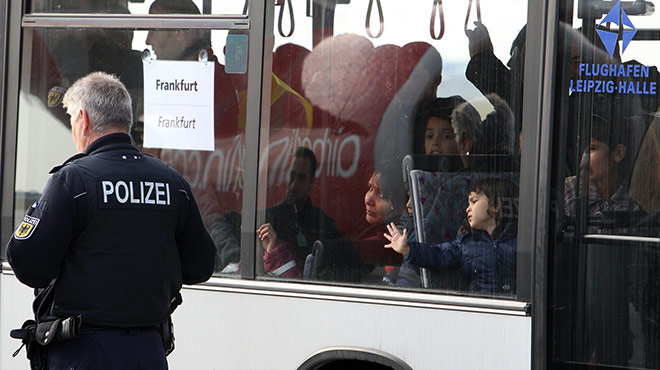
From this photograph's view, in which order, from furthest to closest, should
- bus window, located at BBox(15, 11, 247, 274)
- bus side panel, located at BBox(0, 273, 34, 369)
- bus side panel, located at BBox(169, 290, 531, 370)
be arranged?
bus side panel, located at BBox(0, 273, 34, 369) → bus window, located at BBox(15, 11, 247, 274) → bus side panel, located at BBox(169, 290, 531, 370)

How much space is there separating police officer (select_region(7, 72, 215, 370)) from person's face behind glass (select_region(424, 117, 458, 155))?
1.12 metres

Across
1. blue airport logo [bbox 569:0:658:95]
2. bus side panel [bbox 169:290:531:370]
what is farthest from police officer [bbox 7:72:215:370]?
blue airport logo [bbox 569:0:658:95]

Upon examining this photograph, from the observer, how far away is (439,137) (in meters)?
3.82

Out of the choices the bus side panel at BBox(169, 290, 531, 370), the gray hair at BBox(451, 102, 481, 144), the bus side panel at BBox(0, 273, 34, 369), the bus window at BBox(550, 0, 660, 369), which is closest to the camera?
the bus window at BBox(550, 0, 660, 369)

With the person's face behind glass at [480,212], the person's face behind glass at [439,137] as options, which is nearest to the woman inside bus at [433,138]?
the person's face behind glass at [439,137]

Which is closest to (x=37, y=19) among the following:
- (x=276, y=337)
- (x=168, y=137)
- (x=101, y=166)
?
(x=168, y=137)

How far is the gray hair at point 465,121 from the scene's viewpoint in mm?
3752

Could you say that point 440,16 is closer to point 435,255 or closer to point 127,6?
point 435,255

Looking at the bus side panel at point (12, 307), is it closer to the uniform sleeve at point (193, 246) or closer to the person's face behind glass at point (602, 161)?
the uniform sleeve at point (193, 246)

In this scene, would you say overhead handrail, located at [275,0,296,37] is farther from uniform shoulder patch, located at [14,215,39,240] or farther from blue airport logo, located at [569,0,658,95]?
uniform shoulder patch, located at [14,215,39,240]

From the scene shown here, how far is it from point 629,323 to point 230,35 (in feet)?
6.95

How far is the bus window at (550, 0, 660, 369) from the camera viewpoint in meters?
3.47

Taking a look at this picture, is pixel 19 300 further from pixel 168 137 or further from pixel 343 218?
pixel 343 218

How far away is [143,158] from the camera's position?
3.25 m
